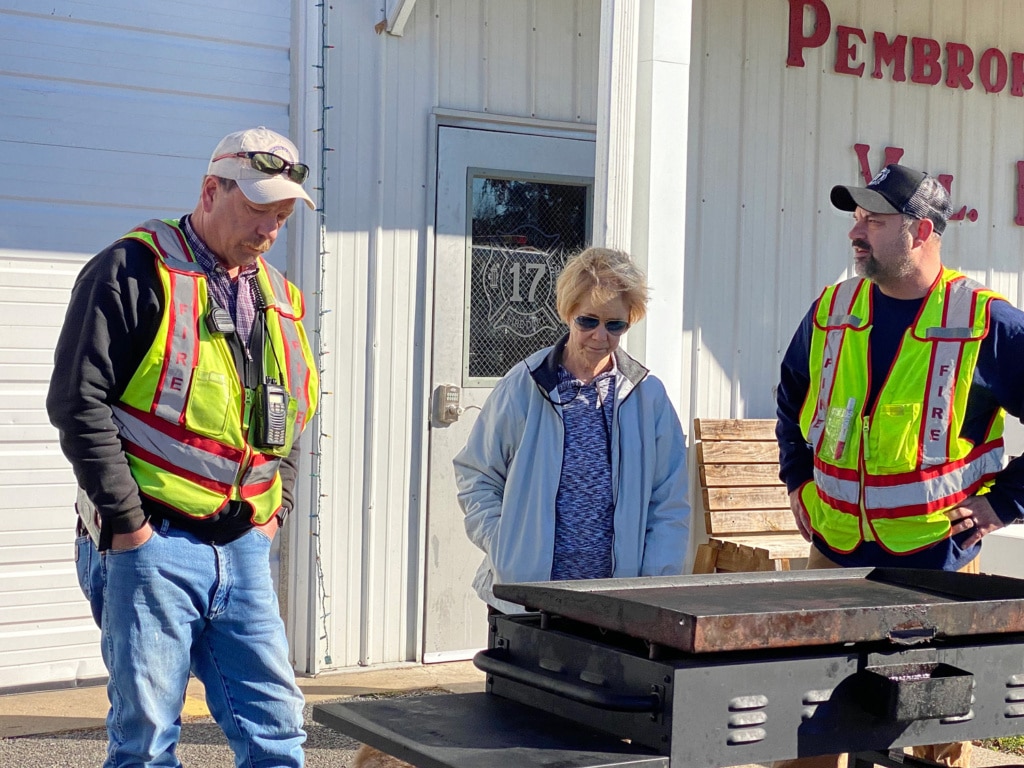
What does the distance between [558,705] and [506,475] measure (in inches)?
49.6

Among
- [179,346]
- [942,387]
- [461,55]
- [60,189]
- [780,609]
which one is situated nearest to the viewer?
[780,609]

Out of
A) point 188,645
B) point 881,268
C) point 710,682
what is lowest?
point 188,645

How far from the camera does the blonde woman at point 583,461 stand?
12.0ft

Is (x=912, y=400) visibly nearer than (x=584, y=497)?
No

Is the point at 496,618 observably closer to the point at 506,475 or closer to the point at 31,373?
the point at 506,475

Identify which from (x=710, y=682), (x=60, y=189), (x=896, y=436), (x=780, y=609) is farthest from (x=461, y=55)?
(x=710, y=682)

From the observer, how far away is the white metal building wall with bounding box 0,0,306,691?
5.29 metres

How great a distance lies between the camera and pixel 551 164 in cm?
637

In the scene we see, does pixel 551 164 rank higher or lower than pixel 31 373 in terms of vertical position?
higher

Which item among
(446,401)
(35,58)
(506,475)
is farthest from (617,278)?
(35,58)

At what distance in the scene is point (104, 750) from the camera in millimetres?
4785

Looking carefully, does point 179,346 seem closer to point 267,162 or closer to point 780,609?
point 267,162

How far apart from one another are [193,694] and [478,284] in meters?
2.22

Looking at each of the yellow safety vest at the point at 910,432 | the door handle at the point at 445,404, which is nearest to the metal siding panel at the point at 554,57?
the door handle at the point at 445,404
